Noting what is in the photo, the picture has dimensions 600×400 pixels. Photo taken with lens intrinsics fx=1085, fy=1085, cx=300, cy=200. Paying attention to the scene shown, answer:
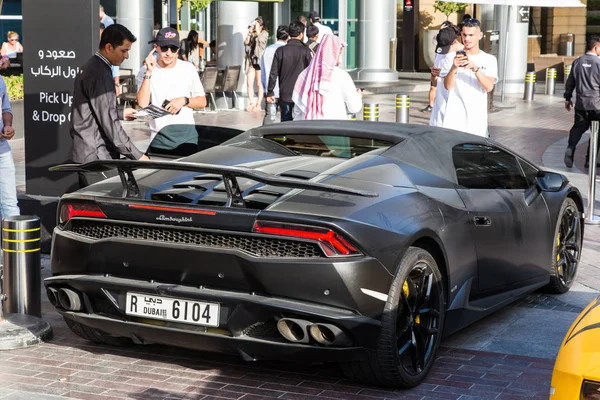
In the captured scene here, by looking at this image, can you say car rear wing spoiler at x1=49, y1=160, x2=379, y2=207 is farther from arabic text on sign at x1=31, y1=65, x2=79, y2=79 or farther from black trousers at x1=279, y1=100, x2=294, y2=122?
black trousers at x1=279, y1=100, x2=294, y2=122

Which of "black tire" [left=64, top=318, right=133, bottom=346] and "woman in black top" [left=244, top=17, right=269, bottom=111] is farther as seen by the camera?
"woman in black top" [left=244, top=17, right=269, bottom=111]

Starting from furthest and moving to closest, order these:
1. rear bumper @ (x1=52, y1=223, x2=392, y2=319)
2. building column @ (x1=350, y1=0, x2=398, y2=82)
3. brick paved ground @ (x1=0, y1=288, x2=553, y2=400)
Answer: building column @ (x1=350, y1=0, x2=398, y2=82) → brick paved ground @ (x1=0, y1=288, x2=553, y2=400) → rear bumper @ (x1=52, y1=223, x2=392, y2=319)

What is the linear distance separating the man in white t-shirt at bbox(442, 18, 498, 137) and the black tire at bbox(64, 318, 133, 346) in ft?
14.7

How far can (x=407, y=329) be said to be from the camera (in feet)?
18.5

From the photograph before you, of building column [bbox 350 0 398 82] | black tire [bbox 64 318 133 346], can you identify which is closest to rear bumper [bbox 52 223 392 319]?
black tire [bbox 64 318 133 346]

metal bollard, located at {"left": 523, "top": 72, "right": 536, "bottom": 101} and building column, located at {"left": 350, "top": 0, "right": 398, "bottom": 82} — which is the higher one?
building column, located at {"left": 350, "top": 0, "right": 398, "bottom": 82}

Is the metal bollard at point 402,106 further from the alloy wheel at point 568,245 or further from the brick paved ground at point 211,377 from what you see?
the brick paved ground at point 211,377

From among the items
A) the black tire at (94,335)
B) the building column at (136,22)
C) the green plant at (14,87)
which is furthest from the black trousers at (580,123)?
the building column at (136,22)

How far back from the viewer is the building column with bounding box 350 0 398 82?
31.3 meters

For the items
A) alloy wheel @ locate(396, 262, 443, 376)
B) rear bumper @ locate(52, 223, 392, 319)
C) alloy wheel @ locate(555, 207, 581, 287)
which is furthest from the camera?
alloy wheel @ locate(555, 207, 581, 287)

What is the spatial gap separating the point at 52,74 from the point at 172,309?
4350mm

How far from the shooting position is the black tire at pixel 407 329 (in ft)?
17.8

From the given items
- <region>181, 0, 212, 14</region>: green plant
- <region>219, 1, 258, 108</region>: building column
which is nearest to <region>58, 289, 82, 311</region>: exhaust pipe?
<region>219, 1, 258, 108</region>: building column

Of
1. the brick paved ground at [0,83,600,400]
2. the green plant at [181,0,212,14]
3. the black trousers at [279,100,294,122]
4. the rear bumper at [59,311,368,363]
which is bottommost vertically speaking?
the brick paved ground at [0,83,600,400]
